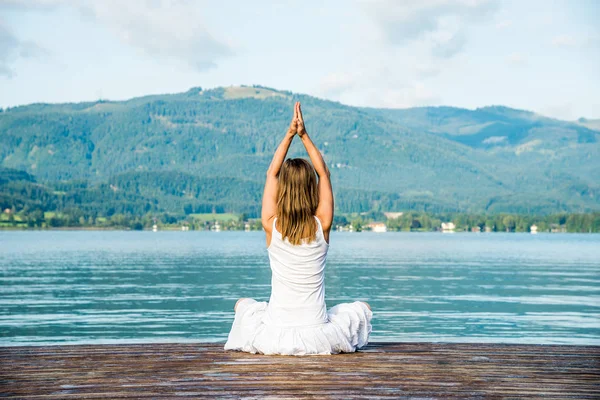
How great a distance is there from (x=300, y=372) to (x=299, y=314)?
2.89ft

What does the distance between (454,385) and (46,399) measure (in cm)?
342

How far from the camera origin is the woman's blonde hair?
25.6ft

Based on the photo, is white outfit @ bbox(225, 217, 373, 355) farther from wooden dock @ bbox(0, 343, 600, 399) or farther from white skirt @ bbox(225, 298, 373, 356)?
wooden dock @ bbox(0, 343, 600, 399)

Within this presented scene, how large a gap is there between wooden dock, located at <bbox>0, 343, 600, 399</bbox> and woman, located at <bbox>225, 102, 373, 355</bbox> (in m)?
0.19

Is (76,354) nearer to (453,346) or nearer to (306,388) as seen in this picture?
(306,388)

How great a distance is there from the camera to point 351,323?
8.52 metres

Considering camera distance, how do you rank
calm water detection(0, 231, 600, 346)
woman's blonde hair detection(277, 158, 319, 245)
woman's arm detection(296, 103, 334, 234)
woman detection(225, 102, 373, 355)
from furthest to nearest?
calm water detection(0, 231, 600, 346)
woman's arm detection(296, 103, 334, 234)
woman detection(225, 102, 373, 355)
woman's blonde hair detection(277, 158, 319, 245)

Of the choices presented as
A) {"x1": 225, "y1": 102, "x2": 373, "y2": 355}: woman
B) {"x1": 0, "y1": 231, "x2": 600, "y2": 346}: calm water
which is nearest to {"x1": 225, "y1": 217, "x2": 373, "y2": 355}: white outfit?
{"x1": 225, "y1": 102, "x2": 373, "y2": 355}: woman

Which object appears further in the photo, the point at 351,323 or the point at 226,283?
the point at 226,283

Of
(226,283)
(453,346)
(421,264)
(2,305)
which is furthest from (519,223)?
(453,346)

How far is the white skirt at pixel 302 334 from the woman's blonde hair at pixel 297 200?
37.5 inches

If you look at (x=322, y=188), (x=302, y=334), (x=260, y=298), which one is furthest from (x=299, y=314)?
(x=260, y=298)

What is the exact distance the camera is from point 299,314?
8.21m

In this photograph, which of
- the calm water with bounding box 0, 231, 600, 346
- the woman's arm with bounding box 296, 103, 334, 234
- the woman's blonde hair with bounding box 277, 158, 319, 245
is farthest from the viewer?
the calm water with bounding box 0, 231, 600, 346
